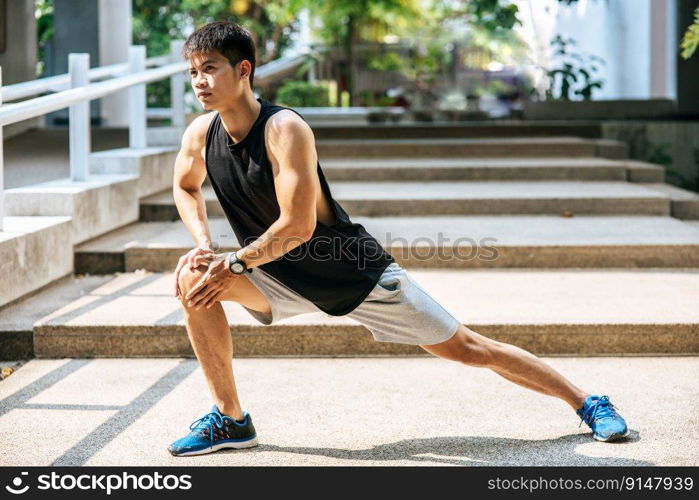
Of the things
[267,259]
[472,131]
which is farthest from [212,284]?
[472,131]

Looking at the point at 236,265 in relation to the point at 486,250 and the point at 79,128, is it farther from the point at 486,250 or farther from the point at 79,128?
the point at 79,128

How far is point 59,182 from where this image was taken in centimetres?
659

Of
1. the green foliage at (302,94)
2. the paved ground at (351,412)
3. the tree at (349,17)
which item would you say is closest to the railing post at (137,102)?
the paved ground at (351,412)

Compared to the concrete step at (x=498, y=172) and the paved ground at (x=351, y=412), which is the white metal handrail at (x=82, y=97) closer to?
the paved ground at (x=351, y=412)

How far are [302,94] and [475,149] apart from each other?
7494 mm

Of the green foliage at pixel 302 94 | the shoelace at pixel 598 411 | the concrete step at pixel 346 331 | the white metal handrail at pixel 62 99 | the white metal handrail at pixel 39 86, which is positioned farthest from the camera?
the green foliage at pixel 302 94

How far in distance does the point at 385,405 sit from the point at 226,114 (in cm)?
156

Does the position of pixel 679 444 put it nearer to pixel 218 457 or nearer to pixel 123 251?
pixel 218 457

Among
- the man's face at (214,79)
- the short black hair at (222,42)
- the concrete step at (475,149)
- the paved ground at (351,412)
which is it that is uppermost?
the short black hair at (222,42)

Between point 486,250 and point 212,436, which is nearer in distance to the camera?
point 212,436

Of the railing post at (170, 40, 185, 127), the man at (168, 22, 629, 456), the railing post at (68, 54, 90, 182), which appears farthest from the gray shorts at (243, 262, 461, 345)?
the railing post at (170, 40, 185, 127)

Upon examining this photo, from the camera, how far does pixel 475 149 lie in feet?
32.0

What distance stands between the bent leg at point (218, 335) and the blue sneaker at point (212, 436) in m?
0.04

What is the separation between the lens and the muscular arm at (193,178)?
3617 mm
